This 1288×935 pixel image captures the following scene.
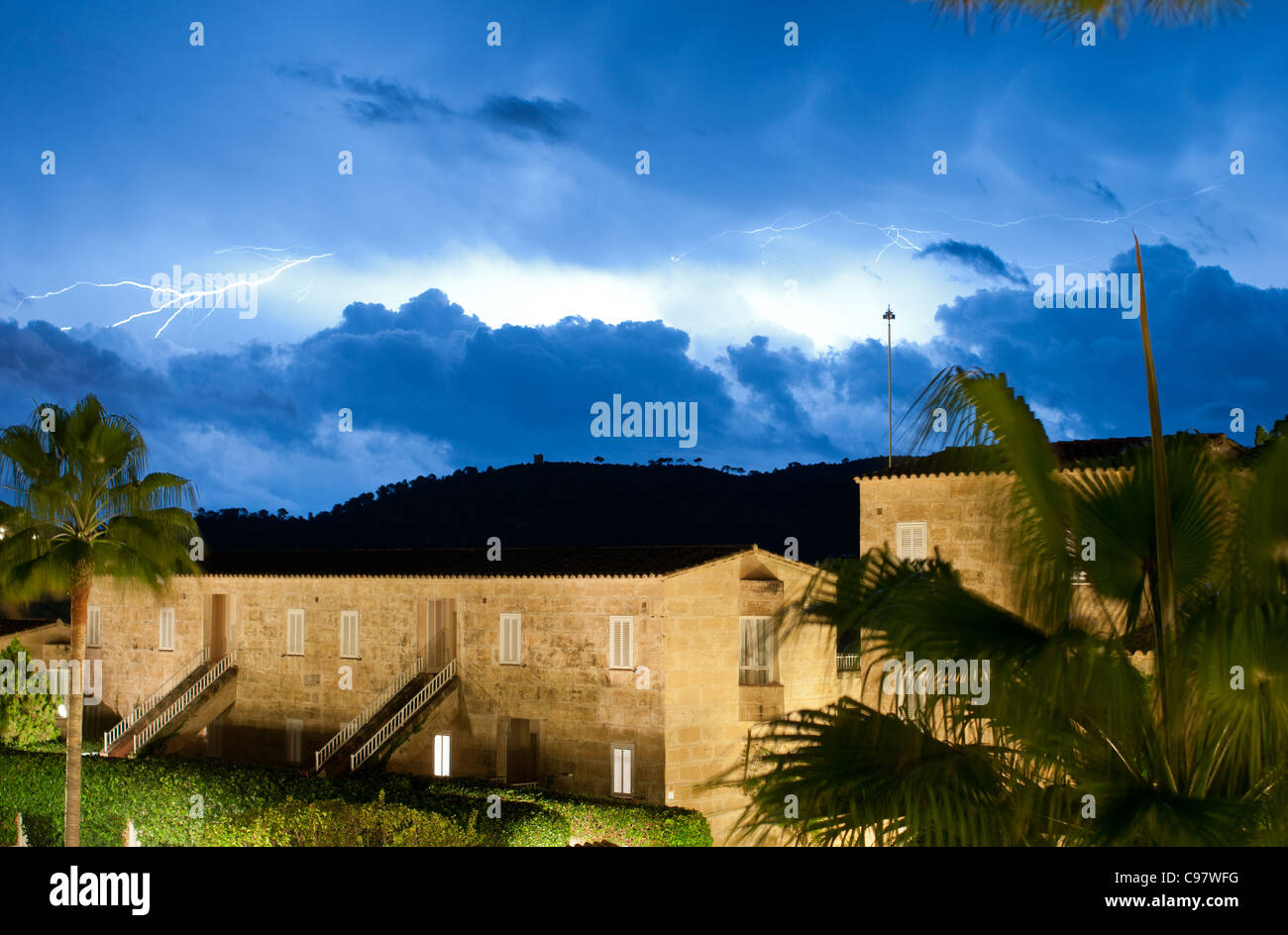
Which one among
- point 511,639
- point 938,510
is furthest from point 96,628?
point 938,510

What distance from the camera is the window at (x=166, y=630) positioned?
1307 inches

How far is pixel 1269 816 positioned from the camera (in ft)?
20.5

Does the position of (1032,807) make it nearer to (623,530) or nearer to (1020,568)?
(1020,568)

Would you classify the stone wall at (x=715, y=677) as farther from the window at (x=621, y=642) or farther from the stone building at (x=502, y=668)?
the window at (x=621, y=642)

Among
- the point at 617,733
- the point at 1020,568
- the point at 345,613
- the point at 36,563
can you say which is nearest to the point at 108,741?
the point at 345,613

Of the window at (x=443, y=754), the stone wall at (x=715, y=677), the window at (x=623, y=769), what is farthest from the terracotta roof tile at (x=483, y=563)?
the window at (x=443, y=754)

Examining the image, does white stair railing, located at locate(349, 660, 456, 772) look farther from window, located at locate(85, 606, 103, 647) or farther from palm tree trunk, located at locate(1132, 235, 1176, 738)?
palm tree trunk, located at locate(1132, 235, 1176, 738)

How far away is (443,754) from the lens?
2680cm

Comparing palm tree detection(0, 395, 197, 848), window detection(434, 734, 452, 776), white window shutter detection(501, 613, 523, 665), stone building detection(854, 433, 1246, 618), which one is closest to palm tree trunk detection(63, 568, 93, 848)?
palm tree detection(0, 395, 197, 848)
